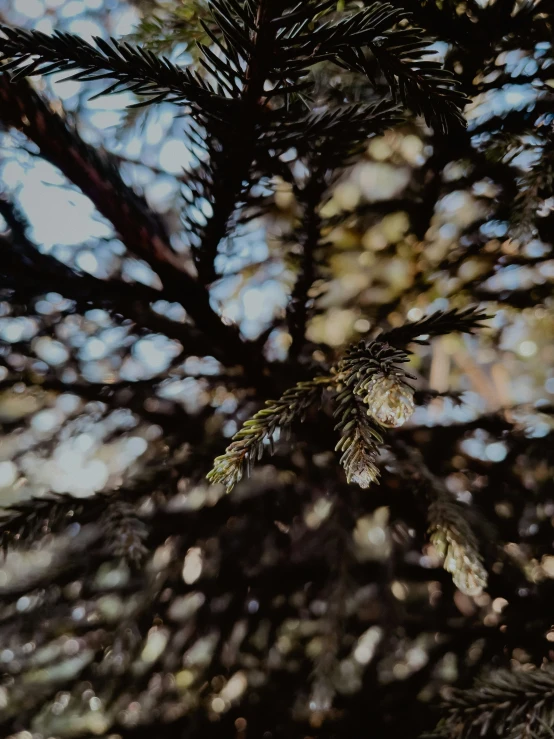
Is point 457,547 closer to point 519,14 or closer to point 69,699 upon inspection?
point 519,14

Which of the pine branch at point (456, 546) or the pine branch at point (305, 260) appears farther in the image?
the pine branch at point (305, 260)

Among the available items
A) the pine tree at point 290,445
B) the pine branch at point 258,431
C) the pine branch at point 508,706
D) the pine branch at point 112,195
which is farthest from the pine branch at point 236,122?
the pine branch at point 508,706

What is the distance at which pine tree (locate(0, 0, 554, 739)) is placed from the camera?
98cm

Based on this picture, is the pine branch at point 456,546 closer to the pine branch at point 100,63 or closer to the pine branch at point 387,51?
the pine branch at point 387,51

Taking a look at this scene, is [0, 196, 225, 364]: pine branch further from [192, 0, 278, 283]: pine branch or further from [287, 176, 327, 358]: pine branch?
[287, 176, 327, 358]: pine branch

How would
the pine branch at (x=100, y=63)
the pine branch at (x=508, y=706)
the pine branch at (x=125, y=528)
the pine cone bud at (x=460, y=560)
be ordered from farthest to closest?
1. the pine branch at (x=125, y=528)
2. the pine branch at (x=508, y=706)
3. the pine cone bud at (x=460, y=560)
4. the pine branch at (x=100, y=63)

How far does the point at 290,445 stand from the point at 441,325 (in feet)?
2.29

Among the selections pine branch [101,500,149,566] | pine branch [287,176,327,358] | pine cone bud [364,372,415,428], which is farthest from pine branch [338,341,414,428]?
pine branch [101,500,149,566]

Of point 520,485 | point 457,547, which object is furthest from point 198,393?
point 520,485

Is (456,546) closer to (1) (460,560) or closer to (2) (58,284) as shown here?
(1) (460,560)

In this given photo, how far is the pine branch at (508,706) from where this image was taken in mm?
886

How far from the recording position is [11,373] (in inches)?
49.5

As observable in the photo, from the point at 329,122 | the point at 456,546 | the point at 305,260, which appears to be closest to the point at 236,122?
the point at 329,122

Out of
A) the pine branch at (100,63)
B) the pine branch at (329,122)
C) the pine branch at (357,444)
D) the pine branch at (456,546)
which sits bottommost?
the pine branch at (456,546)
